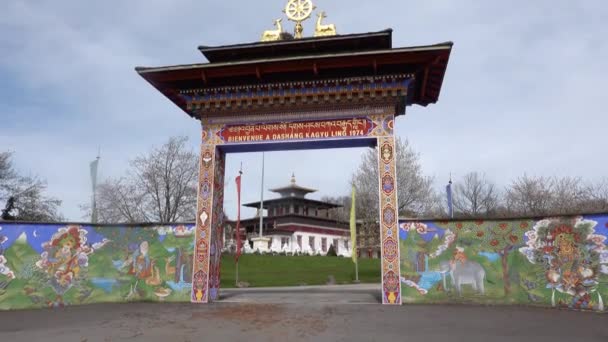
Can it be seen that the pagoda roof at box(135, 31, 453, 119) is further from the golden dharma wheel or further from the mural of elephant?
the mural of elephant

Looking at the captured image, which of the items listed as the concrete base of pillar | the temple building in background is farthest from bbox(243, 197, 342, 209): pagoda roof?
the concrete base of pillar

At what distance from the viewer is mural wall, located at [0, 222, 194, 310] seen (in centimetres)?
1017

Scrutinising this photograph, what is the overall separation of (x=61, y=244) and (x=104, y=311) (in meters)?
2.84

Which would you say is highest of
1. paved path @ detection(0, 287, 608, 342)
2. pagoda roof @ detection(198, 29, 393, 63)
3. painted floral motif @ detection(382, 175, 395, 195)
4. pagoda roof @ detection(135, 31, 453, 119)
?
pagoda roof @ detection(198, 29, 393, 63)

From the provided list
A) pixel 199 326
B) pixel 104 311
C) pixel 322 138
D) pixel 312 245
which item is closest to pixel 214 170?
pixel 322 138

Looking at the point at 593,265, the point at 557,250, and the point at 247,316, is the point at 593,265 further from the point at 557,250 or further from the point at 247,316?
the point at 247,316

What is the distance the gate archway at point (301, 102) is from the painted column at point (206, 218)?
27 millimetres

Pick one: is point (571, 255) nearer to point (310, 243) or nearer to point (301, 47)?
point (301, 47)

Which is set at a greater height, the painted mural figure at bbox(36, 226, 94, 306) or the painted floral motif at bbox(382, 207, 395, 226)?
the painted floral motif at bbox(382, 207, 395, 226)

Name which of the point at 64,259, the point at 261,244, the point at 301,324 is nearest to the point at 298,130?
the point at 301,324

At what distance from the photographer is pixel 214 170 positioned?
1118cm

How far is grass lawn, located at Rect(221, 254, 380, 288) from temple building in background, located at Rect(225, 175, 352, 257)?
15.7 metres

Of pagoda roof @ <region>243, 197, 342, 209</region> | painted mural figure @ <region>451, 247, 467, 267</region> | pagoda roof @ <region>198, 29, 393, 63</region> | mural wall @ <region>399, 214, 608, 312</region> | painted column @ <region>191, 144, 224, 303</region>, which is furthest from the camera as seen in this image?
pagoda roof @ <region>243, 197, 342, 209</region>

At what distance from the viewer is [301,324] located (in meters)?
7.04
